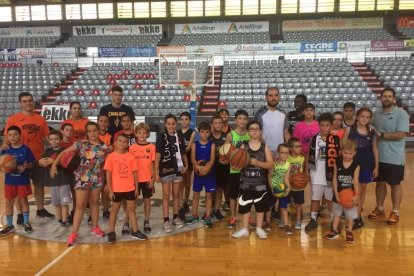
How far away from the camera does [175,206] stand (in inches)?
174

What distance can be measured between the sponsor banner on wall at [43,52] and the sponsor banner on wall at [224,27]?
666cm

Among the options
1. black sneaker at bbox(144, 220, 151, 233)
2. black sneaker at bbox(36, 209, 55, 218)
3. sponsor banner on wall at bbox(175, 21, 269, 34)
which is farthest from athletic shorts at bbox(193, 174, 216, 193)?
sponsor banner on wall at bbox(175, 21, 269, 34)

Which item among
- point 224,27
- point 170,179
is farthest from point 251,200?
point 224,27

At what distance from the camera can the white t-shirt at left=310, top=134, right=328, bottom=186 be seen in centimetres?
410

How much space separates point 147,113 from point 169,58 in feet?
9.75

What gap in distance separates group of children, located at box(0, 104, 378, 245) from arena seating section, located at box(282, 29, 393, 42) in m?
16.1

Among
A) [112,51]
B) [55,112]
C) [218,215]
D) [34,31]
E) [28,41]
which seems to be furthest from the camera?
[34,31]

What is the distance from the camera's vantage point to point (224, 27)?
66.6ft

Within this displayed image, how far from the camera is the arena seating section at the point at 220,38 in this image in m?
19.2

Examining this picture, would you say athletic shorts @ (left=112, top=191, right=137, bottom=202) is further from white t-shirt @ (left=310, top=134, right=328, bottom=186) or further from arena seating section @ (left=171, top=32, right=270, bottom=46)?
arena seating section @ (left=171, top=32, right=270, bottom=46)

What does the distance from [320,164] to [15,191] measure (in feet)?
12.6

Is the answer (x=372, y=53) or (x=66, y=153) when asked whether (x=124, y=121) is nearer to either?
(x=66, y=153)

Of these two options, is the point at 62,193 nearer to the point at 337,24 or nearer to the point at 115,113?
the point at 115,113

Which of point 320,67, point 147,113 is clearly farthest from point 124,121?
point 320,67
